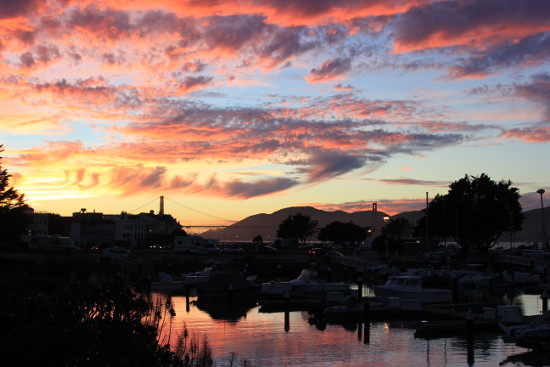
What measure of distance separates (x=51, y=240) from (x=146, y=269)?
89.0 ft

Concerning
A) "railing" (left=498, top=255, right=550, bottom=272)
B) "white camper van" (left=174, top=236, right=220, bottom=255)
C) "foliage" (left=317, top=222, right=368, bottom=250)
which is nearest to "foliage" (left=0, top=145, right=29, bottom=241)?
"white camper van" (left=174, top=236, right=220, bottom=255)

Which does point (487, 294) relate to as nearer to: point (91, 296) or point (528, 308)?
point (528, 308)

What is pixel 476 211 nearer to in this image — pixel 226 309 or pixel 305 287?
pixel 305 287

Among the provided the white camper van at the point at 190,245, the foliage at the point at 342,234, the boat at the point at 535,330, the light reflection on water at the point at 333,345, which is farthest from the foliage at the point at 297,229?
the boat at the point at 535,330

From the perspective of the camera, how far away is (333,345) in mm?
33500

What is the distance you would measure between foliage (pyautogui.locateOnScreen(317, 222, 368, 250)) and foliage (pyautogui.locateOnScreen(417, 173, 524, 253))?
2515 inches

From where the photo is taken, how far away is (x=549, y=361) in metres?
28.7

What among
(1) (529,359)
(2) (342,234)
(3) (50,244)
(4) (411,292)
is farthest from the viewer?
(2) (342,234)

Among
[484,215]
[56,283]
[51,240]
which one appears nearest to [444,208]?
[484,215]

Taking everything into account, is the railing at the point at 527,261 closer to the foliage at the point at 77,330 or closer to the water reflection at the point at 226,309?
the water reflection at the point at 226,309

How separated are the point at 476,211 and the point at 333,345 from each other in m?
80.4

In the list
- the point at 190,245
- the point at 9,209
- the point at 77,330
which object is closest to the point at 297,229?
the point at 190,245

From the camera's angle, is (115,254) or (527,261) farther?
(527,261)

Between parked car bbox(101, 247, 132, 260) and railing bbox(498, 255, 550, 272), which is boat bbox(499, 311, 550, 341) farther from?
parked car bbox(101, 247, 132, 260)
